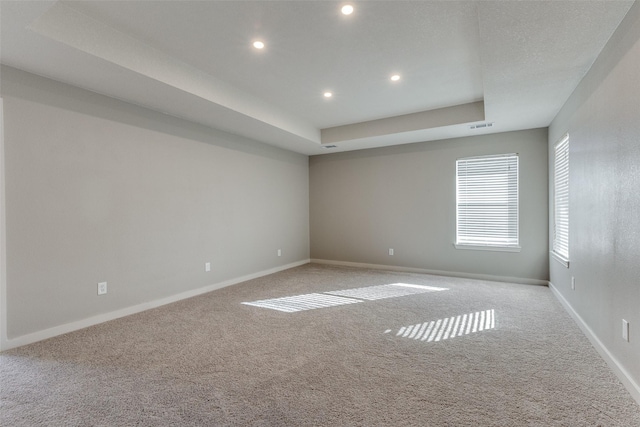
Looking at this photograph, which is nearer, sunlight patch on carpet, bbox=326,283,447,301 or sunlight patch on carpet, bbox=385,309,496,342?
sunlight patch on carpet, bbox=385,309,496,342

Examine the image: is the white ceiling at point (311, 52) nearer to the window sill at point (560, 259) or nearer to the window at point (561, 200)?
the window at point (561, 200)

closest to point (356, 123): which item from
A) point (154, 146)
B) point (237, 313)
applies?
point (154, 146)

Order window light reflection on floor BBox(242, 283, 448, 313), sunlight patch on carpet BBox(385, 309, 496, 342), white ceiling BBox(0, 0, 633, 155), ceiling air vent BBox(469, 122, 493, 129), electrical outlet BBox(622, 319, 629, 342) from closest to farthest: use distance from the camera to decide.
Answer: electrical outlet BBox(622, 319, 629, 342), white ceiling BBox(0, 0, 633, 155), sunlight patch on carpet BBox(385, 309, 496, 342), window light reflection on floor BBox(242, 283, 448, 313), ceiling air vent BBox(469, 122, 493, 129)

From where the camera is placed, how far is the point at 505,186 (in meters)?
5.10

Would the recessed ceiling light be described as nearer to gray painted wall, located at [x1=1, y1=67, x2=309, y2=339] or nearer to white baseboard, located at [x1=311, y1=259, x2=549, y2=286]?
gray painted wall, located at [x1=1, y1=67, x2=309, y2=339]

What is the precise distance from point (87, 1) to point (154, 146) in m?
1.82

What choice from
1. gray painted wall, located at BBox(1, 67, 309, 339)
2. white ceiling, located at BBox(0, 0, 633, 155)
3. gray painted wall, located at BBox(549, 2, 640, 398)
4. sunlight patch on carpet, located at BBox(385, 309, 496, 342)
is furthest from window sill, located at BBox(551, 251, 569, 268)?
gray painted wall, located at BBox(1, 67, 309, 339)

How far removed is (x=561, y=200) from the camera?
13.1 feet

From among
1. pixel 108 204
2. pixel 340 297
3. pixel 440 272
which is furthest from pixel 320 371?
pixel 440 272

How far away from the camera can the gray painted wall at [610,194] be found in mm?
1944

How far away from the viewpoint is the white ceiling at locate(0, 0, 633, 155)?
2.20 meters

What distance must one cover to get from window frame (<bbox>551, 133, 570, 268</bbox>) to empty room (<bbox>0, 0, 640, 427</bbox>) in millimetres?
60

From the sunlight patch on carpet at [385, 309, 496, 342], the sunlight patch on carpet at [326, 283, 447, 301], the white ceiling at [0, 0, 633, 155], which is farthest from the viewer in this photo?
the sunlight patch on carpet at [326, 283, 447, 301]

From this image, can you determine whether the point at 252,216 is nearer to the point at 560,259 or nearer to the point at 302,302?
the point at 302,302
